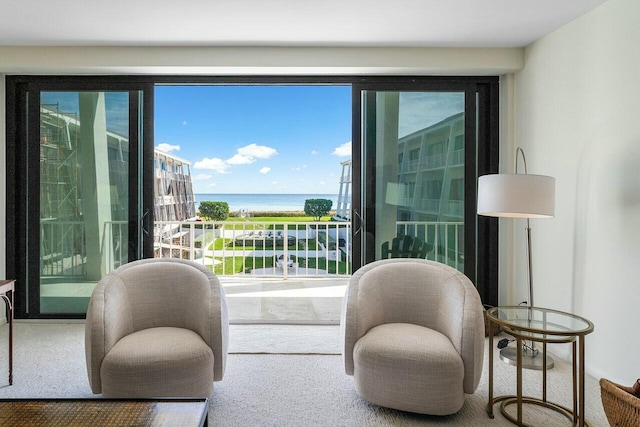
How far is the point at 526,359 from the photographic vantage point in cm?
287

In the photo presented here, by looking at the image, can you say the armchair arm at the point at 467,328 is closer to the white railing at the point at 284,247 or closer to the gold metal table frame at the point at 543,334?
the gold metal table frame at the point at 543,334

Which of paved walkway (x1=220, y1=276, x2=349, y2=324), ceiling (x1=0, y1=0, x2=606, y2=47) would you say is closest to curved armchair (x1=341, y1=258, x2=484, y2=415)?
paved walkway (x1=220, y1=276, x2=349, y2=324)

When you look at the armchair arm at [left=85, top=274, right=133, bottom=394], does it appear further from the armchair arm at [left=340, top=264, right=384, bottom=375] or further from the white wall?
the white wall

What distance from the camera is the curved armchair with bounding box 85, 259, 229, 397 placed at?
2.04m

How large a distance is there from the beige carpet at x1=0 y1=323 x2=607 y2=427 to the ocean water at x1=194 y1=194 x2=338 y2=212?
21.8ft

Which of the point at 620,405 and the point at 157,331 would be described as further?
the point at 157,331

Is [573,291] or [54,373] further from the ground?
[573,291]

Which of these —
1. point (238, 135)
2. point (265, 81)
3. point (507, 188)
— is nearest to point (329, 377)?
point (507, 188)

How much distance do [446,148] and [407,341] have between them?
2141 mm

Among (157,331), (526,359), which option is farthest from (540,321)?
(157,331)

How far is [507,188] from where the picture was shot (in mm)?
2422

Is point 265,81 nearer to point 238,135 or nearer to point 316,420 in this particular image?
point 316,420

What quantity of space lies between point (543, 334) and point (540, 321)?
15 centimetres

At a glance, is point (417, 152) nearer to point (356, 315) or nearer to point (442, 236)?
point (442, 236)
